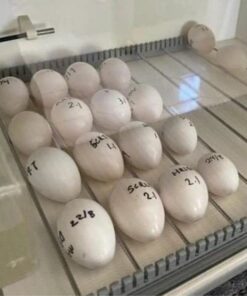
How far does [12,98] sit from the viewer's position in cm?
73

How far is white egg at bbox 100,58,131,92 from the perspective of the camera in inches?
31.3

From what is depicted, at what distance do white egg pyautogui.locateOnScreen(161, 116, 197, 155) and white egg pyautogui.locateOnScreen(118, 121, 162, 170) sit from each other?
32 millimetres

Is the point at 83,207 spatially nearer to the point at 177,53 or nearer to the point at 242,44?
the point at 177,53

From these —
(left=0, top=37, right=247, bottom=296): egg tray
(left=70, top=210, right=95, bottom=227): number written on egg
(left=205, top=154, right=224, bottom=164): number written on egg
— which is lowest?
(left=0, top=37, right=247, bottom=296): egg tray

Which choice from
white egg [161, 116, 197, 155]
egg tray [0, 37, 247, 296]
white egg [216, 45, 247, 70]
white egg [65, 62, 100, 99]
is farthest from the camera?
white egg [216, 45, 247, 70]

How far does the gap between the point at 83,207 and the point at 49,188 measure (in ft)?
0.28

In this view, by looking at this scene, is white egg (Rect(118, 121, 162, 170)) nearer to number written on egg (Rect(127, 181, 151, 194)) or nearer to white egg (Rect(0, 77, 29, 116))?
number written on egg (Rect(127, 181, 151, 194))

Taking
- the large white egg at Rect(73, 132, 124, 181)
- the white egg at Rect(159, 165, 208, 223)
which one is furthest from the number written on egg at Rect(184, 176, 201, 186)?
the large white egg at Rect(73, 132, 124, 181)

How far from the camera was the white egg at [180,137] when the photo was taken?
26.2 inches

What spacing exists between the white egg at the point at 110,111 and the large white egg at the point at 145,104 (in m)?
0.02

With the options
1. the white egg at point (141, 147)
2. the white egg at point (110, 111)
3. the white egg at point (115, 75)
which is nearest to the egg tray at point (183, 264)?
the white egg at point (141, 147)

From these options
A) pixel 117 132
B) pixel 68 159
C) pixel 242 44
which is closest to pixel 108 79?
pixel 117 132

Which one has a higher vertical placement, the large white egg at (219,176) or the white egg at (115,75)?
the white egg at (115,75)

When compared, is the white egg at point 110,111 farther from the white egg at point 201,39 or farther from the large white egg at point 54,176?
A: the white egg at point 201,39
